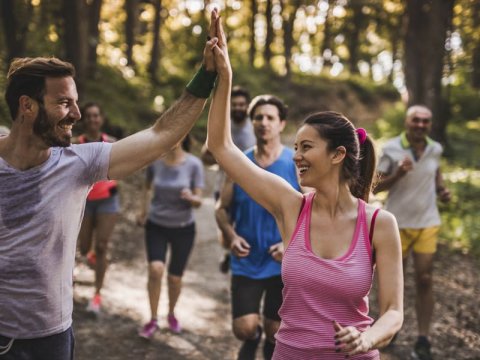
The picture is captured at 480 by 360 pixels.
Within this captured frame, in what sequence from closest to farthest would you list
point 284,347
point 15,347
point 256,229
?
point 15,347 → point 284,347 → point 256,229

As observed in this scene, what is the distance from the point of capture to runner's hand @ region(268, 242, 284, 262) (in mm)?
4662

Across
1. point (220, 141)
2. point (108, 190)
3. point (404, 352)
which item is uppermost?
point (220, 141)

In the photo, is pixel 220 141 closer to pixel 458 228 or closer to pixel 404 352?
pixel 404 352

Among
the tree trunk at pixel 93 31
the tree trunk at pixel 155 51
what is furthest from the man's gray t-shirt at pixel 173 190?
the tree trunk at pixel 155 51

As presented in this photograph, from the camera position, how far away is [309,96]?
35719mm

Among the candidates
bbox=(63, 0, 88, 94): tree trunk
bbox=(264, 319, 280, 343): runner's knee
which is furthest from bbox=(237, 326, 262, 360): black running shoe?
bbox=(63, 0, 88, 94): tree trunk

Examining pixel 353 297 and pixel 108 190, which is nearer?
pixel 353 297

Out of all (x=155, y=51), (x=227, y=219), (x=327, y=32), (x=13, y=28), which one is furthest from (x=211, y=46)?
(x=327, y=32)

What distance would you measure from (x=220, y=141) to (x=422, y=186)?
400 cm

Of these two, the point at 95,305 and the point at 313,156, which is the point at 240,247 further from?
the point at 95,305

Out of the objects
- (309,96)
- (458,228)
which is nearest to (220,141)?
(458,228)

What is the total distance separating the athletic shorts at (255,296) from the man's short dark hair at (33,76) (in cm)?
265

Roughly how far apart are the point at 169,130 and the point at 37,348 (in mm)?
1208

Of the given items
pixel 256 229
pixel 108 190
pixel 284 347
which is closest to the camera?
pixel 284 347
